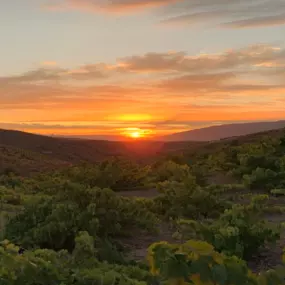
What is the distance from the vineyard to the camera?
2699 mm

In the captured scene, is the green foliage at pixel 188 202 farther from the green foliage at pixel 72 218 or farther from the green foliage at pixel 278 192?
the green foliage at pixel 278 192

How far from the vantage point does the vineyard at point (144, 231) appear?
270 centimetres

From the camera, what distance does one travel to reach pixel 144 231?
26.0ft

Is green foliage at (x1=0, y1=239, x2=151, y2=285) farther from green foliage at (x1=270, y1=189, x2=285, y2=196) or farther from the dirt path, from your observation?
the dirt path

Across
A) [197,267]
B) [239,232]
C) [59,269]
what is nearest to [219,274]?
[197,267]

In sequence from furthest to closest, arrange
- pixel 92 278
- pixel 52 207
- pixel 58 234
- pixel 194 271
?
1. pixel 52 207
2. pixel 58 234
3. pixel 92 278
4. pixel 194 271

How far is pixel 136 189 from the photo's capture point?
1289 centimetres

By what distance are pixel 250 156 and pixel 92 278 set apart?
979cm

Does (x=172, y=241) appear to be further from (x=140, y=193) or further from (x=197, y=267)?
(x=140, y=193)

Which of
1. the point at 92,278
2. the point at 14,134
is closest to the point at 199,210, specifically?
the point at 92,278

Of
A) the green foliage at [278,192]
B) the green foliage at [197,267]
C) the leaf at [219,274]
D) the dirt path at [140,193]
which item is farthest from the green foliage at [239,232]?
the dirt path at [140,193]

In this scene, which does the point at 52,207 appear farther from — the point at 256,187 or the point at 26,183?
the point at 26,183

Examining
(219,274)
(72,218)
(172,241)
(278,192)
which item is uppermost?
(219,274)

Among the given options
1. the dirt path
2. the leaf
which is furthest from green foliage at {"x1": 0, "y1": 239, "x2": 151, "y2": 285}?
the dirt path
